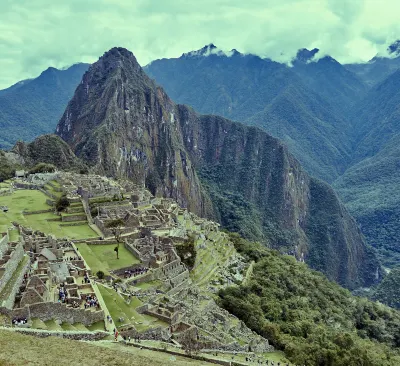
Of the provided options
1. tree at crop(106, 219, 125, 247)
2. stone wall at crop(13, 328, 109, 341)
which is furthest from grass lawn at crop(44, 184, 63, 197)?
stone wall at crop(13, 328, 109, 341)

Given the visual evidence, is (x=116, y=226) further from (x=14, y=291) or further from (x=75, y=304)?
(x=14, y=291)

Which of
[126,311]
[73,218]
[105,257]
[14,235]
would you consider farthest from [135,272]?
[73,218]

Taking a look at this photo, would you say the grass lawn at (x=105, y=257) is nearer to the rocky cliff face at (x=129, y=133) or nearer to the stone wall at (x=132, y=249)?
the stone wall at (x=132, y=249)

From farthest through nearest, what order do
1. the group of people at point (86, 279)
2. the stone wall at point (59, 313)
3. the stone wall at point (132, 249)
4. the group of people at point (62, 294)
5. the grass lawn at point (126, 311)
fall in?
the stone wall at point (132, 249)
the group of people at point (86, 279)
the grass lawn at point (126, 311)
the group of people at point (62, 294)
the stone wall at point (59, 313)

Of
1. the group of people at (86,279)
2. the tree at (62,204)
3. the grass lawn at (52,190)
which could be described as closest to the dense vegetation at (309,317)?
the group of people at (86,279)

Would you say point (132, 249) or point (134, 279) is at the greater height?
point (132, 249)

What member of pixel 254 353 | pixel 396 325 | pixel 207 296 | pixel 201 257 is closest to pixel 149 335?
pixel 254 353
